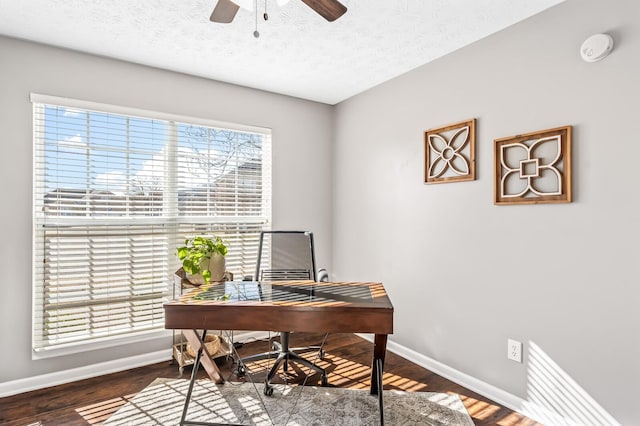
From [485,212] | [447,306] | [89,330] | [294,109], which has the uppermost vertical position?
[294,109]

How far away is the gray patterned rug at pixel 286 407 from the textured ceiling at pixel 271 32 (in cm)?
239

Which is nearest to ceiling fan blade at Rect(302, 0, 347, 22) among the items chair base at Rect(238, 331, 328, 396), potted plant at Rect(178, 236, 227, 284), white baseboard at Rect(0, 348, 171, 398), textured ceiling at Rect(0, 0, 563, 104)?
textured ceiling at Rect(0, 0, 563, 104)

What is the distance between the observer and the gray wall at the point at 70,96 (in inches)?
102

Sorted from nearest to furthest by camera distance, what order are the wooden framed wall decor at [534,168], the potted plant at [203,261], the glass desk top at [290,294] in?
the glass desk top at [290,294] < the wooden framed wall decor at [534,168] < the potted plant at [203,261]

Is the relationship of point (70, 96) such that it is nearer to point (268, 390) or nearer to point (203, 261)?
point (203, 261)

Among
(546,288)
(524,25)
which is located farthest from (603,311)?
(524,25)

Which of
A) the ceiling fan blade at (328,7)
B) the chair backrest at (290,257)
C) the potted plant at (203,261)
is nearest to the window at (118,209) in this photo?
the potted plant at (203,261)

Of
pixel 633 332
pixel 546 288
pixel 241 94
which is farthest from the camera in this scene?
pixel 241 94

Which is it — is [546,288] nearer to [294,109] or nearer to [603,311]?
[603,311]

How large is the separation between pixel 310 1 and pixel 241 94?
2.12m

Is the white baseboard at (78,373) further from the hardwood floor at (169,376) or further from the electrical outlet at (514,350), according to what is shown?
the electrical outlet at (514,350)

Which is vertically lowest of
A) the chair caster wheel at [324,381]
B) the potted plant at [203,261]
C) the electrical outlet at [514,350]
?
the chair caster wheel at [324,381]

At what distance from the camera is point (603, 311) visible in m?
2.00

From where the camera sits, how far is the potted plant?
9.38 feet
